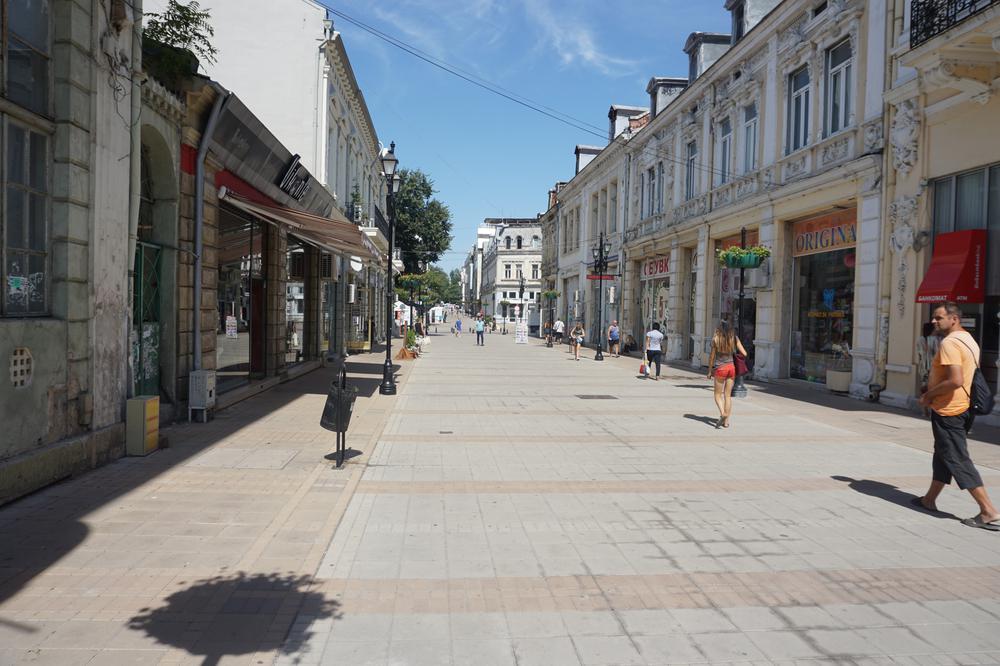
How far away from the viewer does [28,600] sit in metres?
4.19

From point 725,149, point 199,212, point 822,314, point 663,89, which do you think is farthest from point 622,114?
point 199,212

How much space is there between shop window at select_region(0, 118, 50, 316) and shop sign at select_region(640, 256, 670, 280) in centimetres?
2459

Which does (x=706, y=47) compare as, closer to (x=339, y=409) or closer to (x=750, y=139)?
(x=750, y=139)

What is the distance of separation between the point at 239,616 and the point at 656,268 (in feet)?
92.5

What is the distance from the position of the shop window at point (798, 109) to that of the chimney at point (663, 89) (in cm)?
1155

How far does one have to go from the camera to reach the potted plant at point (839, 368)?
1616cm

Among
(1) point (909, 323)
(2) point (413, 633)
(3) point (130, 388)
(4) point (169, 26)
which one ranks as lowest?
(2) point (413, 633)

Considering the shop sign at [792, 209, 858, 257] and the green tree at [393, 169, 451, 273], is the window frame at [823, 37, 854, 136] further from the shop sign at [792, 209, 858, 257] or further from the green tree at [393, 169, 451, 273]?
the green tree at [393, 169, 451, 273]

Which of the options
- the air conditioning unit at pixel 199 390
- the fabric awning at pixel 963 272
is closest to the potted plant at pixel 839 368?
→ the fabric awning at pixel 963 272

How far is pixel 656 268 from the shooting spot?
30.7 meters

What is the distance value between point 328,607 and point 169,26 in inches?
371

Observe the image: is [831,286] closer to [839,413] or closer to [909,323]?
[909,323]

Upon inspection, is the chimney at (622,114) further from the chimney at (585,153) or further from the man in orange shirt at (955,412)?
the man in orange shirt at (955,412)

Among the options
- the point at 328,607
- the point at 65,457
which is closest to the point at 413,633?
the point at 328,607
